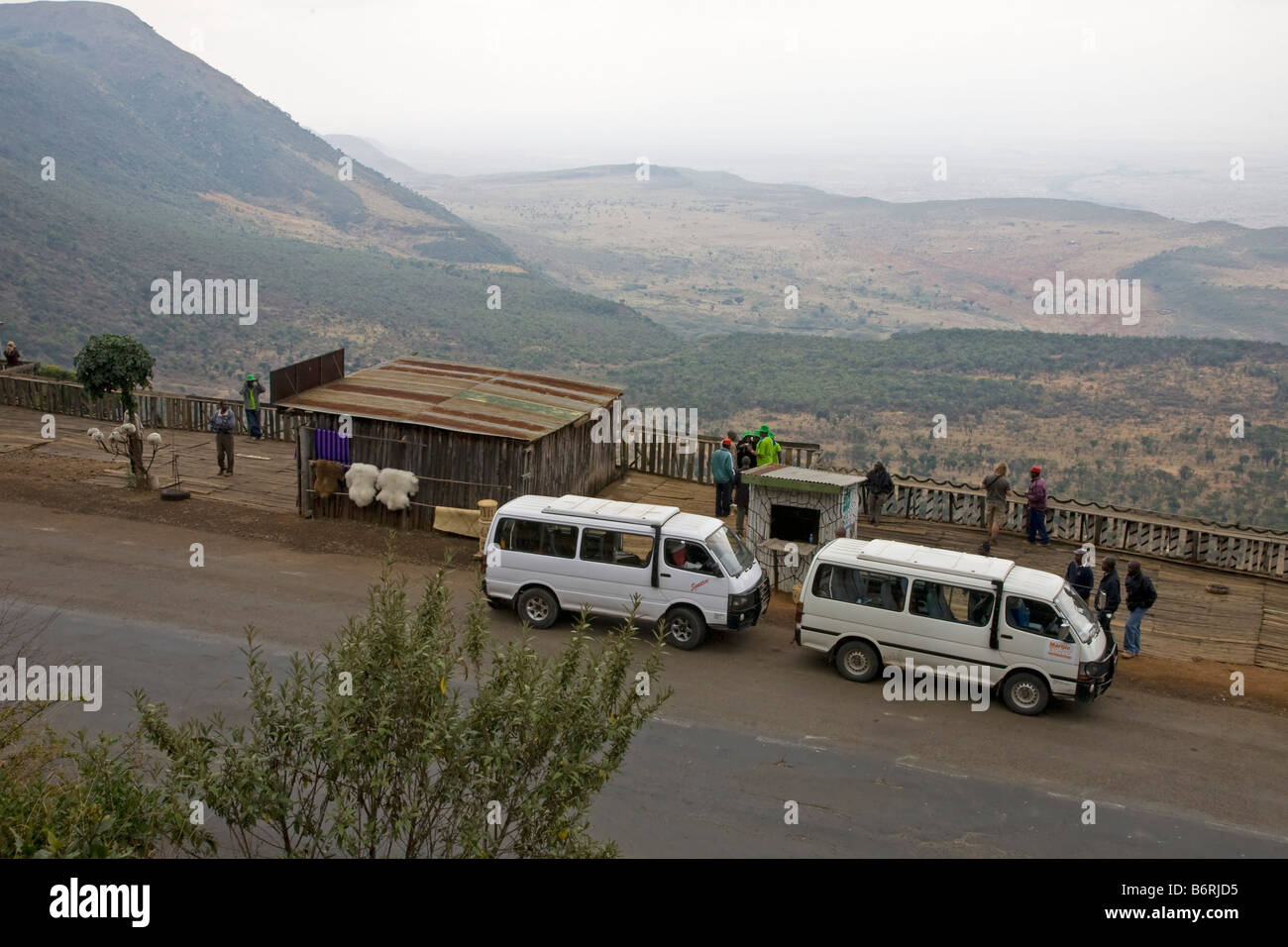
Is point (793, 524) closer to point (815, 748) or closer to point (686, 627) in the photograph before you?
point (686, 627)

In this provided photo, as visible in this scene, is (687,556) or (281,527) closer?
(687,556)

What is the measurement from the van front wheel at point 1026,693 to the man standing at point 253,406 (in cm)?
1973

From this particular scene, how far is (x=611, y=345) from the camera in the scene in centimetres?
8050

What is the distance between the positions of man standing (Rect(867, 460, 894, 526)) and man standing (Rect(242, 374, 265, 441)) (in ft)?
49.2

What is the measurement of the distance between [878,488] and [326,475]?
1028 centimetres

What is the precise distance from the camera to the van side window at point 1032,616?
574 inches

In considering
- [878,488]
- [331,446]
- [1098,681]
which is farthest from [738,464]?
[1098,681]

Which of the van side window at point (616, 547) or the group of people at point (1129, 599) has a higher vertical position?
the van side window at point (616, 547)

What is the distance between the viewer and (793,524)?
19516 millimetres

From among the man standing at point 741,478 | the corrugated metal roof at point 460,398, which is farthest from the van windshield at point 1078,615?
the corrugated metal roof at point 460,398

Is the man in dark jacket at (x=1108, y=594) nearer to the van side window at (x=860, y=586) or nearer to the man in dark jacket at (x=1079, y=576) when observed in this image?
the man in dark jacket at (x=1079, y=576)

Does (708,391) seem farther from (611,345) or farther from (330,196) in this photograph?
(330,196)

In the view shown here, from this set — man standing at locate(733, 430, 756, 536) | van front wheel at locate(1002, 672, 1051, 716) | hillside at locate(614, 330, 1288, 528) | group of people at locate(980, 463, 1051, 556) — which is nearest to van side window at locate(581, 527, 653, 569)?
man standing at locate(733, 430, 756, 536)
